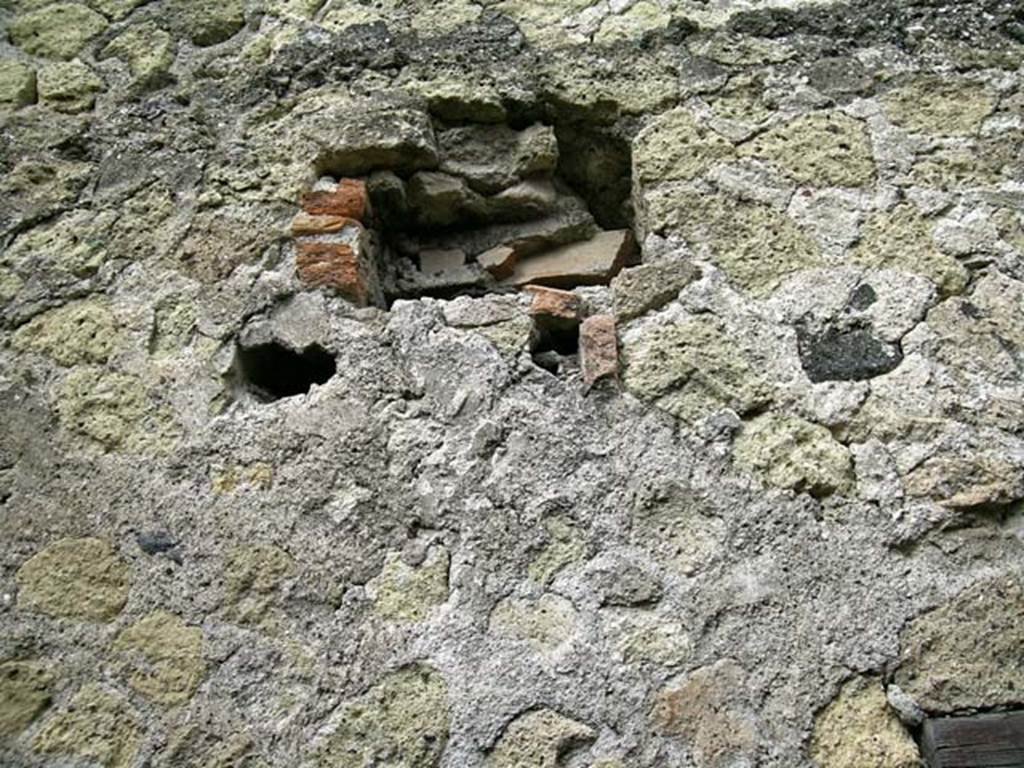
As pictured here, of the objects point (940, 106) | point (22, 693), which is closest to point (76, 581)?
point (22, 693)

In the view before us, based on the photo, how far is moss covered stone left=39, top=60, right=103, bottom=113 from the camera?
2.59m

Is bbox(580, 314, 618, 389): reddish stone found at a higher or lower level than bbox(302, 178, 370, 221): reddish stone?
lower

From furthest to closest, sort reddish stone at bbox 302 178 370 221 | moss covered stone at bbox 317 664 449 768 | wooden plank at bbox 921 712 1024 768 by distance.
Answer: reddish stone at bbox 302 178 370 221, moss covered stone at bbox 317 664 449 768, wooden plank at bbox 921 712 1024 768

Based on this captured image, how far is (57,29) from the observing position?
2736 millimetres

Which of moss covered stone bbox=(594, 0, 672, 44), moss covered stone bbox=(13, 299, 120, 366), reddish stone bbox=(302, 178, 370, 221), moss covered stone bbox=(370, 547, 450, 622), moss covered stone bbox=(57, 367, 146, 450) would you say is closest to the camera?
moss covered stone bbox=(370, 547, 450, 622)

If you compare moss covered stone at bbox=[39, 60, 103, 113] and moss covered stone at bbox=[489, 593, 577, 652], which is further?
moss covered stone at bbox=[39, 60, 103, 113]

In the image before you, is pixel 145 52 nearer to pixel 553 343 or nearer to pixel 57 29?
pixel 57 29

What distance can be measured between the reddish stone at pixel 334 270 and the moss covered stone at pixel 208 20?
2.44 feet

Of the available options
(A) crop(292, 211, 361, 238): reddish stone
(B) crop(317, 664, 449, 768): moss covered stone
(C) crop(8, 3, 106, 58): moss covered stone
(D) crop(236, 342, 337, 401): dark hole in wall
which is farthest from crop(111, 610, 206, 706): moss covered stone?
(C) crop(8, 3, 106, 58): moss covered stone

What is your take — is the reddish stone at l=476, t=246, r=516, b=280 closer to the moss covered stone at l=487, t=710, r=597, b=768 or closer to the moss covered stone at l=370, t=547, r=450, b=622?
the moss covered stone at l=370, t=547, r=450, b=622

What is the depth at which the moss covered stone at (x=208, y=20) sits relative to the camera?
2.67 m

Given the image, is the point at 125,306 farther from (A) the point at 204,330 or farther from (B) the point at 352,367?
(B) the point at 352,367

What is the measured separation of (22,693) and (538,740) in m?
0.86

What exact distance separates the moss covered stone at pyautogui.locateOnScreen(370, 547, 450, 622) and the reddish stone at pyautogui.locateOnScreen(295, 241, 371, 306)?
0.56 m
